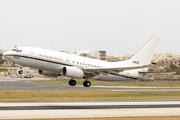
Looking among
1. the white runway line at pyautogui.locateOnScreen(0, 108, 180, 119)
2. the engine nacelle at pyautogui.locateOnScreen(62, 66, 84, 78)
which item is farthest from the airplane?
the white runway line at pyautogui.locateOnScreen(0, 108, 180, 119)

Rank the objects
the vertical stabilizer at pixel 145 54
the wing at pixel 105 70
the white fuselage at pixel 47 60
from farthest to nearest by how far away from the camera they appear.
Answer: the vertical stabilizer at pixel 145 54 < the wing at pixel 105 70 < the white fuselage at pixel 47 60

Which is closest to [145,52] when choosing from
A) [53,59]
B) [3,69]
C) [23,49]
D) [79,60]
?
[79,60]

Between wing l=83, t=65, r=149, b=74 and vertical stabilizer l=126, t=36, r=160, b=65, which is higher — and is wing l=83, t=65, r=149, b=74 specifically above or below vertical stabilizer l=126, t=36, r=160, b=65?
below

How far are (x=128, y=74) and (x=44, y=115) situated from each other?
1247 inches

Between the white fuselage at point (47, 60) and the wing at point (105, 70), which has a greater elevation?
the white fuselage at point (47, 60)

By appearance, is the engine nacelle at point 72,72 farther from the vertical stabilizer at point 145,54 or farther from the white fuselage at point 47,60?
the vertical stabilizer at point 145,54

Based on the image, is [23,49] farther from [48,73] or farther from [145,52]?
[145,52]

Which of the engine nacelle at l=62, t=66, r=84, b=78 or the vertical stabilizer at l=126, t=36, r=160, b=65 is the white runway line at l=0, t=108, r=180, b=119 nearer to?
the engine nacelle at l=62, t=66, r=84, b=78

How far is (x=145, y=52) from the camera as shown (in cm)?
5141

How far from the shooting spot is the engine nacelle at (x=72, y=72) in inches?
1708

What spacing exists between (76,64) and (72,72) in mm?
2286

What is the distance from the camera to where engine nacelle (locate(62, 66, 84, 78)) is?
142 feet

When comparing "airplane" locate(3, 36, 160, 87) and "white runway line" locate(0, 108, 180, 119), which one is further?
"airplane" locate(3, 36, 160, 87)

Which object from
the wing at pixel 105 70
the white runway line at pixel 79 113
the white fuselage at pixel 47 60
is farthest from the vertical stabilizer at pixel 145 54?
the white runway line at pixel 79 113
